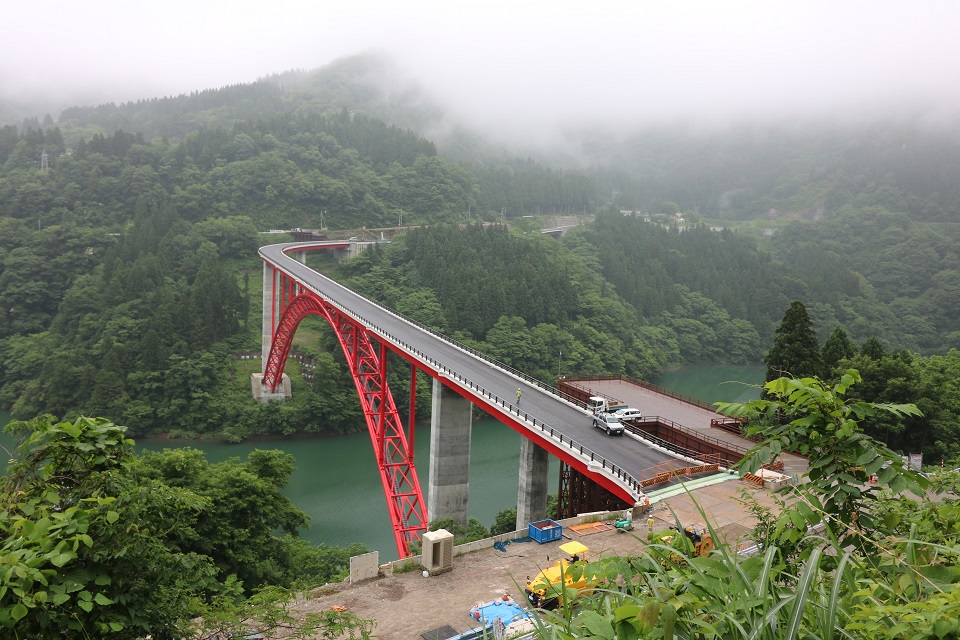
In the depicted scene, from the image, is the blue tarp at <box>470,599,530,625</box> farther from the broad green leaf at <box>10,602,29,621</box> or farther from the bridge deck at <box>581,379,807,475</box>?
the bridge deck at <box>581,379,807,475</box>

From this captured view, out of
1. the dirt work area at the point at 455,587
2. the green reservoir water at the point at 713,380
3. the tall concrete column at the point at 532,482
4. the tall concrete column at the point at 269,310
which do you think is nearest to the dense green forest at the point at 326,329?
the green reservoir water at the point at 713,380

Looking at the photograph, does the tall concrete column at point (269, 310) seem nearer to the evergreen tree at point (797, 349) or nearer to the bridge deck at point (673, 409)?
the bridge deck at point (673, 409)

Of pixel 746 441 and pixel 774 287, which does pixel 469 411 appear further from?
pixel 774 287

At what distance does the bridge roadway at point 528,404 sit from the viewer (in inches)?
896

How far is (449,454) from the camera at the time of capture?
3153cm

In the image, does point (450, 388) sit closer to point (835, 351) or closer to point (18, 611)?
point (835, 351)

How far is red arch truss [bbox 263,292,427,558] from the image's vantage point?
29016mm

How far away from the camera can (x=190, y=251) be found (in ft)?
243

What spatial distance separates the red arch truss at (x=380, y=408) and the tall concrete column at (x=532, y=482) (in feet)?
14.8

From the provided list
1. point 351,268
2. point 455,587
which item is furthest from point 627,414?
point 351,268

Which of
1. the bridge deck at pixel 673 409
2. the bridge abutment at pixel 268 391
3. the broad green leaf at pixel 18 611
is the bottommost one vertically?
the bridge abutment at pixel 268 391

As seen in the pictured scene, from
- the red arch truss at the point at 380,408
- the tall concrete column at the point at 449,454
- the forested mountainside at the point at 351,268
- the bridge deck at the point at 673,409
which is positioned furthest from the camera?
the forested mountainside at the point at 351,268

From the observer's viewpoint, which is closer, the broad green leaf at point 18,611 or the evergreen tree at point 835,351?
the broad green leaf at point 18,611

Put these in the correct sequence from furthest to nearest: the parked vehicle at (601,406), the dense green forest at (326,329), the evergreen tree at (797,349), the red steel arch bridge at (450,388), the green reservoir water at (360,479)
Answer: the green reservoir water at (360,479) < the evergreen tree at (797,349) < the parked vehicle at (601,406) < the red steel arch bridge at (450,388) < the dense green forest at (326,329)
